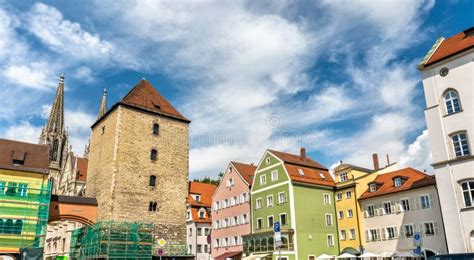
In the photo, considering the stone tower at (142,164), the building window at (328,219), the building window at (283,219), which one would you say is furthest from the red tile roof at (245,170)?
the building window at (328,219)

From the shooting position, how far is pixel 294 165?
42688mm

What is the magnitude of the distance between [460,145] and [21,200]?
112 ft

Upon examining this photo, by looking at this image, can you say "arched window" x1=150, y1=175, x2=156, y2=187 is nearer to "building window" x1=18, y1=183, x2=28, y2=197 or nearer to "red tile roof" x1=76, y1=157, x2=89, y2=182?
"building window" x1=18, y1=183, x2=28, y2=197

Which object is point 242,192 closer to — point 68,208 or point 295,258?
point 295,258

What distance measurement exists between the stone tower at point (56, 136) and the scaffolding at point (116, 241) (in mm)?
57827

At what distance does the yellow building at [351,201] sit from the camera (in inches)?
1522

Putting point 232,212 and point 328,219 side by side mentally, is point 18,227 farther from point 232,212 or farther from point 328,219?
point 328,219

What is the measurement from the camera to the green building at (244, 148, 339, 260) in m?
38.4

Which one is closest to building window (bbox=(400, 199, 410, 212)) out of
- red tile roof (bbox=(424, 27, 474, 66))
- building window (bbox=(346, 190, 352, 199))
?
building window (bbox=(346, 190, 352, 199))

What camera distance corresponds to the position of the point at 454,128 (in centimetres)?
2634

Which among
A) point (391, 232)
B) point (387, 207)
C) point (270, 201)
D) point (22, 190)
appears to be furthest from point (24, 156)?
point (391, 232)

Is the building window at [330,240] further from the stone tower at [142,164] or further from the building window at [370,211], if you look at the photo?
the stone tower at [142,164]

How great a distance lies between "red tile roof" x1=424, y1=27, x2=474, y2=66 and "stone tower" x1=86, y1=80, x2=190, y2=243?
24804 millimetres

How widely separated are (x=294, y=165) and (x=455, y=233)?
19.6 metres
